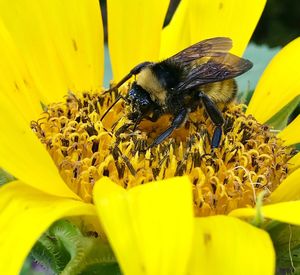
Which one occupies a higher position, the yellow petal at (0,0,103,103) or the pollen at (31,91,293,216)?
the yellow petal at (0,0,103,103)

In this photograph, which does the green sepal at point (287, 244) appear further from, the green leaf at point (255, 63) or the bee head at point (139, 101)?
the green leaf at point (255, 63)

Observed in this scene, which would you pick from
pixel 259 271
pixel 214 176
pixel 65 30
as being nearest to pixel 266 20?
pixel 65 30

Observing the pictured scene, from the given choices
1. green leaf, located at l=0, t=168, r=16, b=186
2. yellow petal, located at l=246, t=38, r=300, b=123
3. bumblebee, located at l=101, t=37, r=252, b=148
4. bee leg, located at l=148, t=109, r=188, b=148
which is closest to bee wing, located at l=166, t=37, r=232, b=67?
bumblebee, located at l=101, t=37, r=252, b=148

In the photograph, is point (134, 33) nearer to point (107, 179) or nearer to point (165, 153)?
point (165, 153)

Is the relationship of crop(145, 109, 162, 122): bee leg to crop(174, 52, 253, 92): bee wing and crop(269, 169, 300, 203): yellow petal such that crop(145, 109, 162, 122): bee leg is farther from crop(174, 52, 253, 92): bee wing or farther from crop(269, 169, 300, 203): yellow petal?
crop(269, 169, 300, 203): yellow petal

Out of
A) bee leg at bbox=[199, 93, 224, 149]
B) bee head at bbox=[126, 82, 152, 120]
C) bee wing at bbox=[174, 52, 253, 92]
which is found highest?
bee wing at bbox=[174, 52, 253, 92]

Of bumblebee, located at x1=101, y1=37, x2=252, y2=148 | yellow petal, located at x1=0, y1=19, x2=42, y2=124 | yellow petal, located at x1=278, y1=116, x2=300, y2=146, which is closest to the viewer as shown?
bumblebee, located at x1=101, y1=37, x2=252, y2=148
